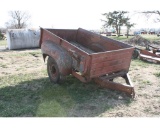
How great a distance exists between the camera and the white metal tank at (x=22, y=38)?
17.2 meters

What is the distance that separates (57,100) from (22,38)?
13092 millimetres

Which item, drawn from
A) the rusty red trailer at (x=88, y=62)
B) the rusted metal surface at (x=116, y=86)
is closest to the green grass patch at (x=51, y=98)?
the rusted metal surface at (x=116, y=86)

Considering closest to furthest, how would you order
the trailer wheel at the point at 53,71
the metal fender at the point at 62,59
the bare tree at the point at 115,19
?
the metal fender at the point at 62,59
the trailer wheel at the point at 53,71
the bare tree at the point at 115,19

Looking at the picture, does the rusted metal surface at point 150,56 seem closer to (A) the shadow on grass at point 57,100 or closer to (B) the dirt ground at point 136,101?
(B) the dirt ground at point 136,101

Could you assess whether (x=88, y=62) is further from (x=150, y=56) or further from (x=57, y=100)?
(x=150, y=56)

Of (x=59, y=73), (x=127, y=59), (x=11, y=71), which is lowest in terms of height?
(x=11, y=71)

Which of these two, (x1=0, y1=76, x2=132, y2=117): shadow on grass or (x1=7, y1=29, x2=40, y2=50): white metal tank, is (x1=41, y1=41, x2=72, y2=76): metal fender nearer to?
(x1=0, y1=76, x2=132, y2=117): shadow on grass

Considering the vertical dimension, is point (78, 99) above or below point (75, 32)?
below

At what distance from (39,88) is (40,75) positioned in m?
1.53

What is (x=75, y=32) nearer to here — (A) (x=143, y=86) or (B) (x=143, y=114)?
(A) (x=143, y=86)

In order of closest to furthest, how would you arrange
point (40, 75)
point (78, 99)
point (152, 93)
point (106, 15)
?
point (78, 99)
point (152, 93)
point (40, 75)
point (106, 15)

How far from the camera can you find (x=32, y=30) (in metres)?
18.5

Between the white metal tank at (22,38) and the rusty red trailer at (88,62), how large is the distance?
1057 cm

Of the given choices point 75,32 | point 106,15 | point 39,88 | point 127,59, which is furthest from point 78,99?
point 106,15
